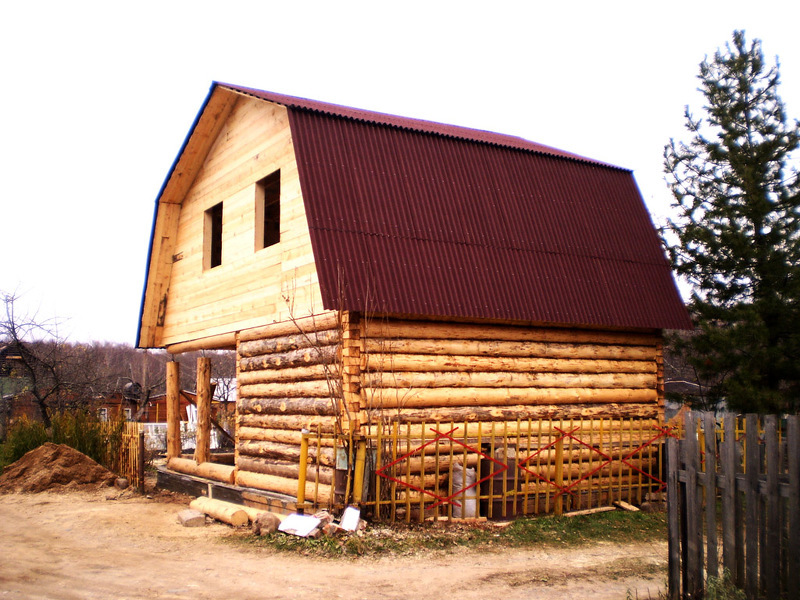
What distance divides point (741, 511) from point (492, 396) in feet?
22.3

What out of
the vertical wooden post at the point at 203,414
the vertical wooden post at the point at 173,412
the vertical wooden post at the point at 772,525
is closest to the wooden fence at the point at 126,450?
the vertical wooden post at the point at 173,412

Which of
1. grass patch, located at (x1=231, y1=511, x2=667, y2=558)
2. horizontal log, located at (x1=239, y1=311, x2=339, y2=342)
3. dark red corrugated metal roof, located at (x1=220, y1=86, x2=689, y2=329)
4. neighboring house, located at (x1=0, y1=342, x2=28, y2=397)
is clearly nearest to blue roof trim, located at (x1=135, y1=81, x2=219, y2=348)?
dark red corrugated metal roof, located at (x1=220, y1=86, x2=689, y2=329)

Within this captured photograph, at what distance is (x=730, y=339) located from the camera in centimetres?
1619

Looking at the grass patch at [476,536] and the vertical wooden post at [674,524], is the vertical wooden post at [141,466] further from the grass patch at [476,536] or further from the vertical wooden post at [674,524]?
the vertical wooden post at [674,524]

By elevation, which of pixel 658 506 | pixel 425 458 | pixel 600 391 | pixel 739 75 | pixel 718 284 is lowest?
pixel 658 506

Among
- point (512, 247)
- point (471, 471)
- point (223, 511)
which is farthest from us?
point (512, 247)

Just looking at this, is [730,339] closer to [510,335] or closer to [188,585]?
[510,335]

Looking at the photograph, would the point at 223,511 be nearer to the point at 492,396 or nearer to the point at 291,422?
the point at 291,422

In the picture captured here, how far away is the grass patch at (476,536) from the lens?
382 inches

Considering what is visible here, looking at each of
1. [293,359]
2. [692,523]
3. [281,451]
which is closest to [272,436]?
[281,451]

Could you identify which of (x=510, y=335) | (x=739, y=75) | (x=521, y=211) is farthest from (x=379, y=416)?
(x=739, y=75)

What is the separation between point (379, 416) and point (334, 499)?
4.90 ft

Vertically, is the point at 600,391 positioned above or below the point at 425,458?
above

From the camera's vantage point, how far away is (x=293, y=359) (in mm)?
13133
